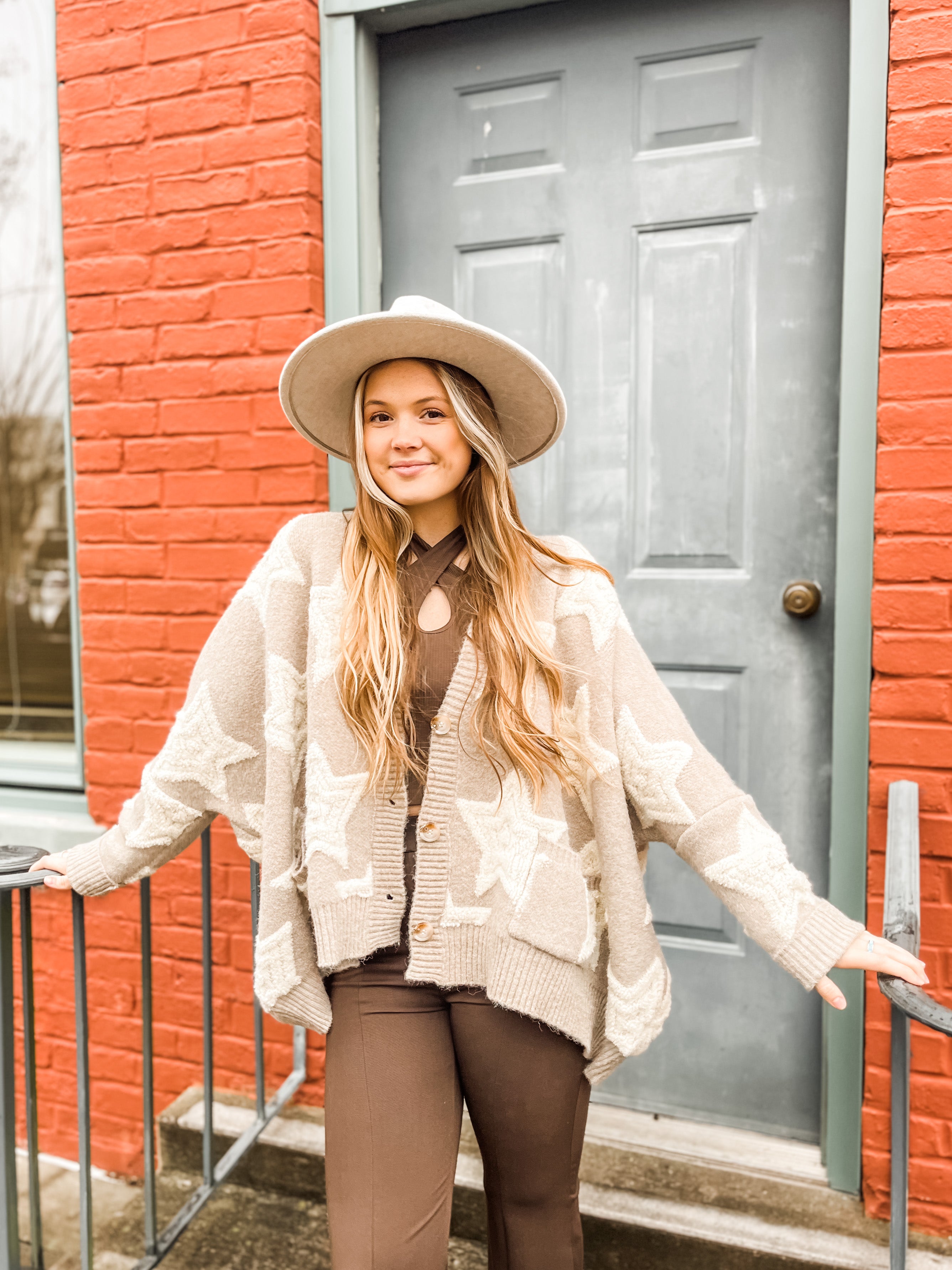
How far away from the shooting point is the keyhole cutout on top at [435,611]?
1.62 metres

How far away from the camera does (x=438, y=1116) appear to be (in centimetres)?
149

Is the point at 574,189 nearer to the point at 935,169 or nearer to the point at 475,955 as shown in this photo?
the point at 935,169

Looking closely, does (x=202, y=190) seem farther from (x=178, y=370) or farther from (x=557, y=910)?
(x=557, y=910)

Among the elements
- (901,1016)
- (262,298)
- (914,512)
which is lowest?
(901,1016)

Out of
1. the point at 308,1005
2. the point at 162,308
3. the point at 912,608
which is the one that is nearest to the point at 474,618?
the point at 308,1005

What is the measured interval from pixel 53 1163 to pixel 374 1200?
2203mm

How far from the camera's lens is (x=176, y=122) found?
2498 mm

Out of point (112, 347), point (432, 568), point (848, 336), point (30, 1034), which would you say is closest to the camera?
point (432, 568)

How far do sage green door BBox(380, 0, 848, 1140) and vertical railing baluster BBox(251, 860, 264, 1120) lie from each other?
2.97 ft

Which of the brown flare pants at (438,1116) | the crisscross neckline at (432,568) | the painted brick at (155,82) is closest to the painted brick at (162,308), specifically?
the painted brick at (155,82)

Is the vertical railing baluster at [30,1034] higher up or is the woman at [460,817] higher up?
the woman at [460,817]

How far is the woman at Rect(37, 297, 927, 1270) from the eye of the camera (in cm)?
151

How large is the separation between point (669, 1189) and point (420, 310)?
6.50 feet

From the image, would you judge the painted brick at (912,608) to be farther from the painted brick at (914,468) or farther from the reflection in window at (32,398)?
the reflection in window at (32,398)
